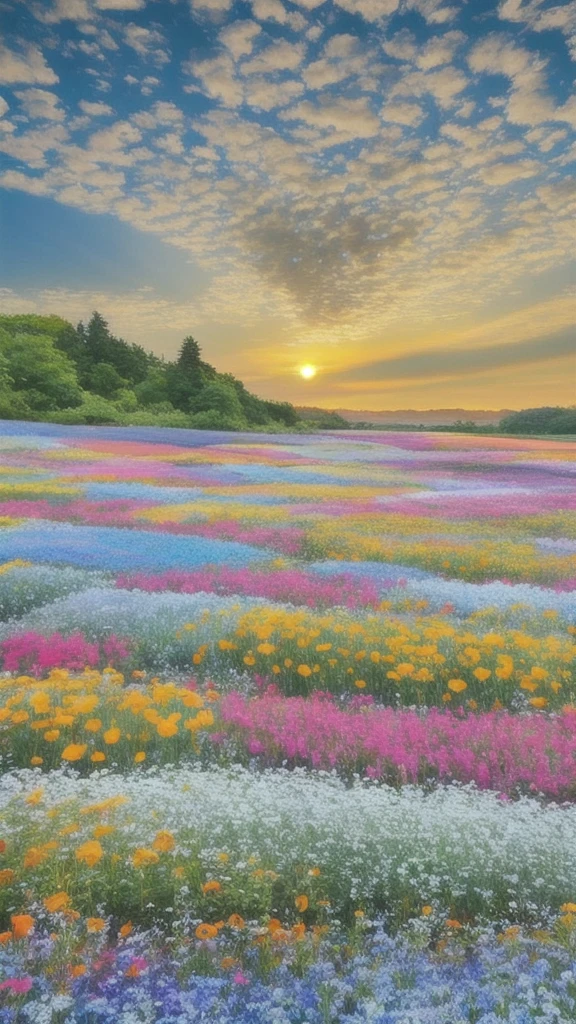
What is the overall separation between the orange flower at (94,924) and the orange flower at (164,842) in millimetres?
478

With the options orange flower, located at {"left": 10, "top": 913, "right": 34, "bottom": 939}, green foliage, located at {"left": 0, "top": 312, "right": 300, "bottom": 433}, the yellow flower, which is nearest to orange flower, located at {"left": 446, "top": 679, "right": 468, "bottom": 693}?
the yellow flower

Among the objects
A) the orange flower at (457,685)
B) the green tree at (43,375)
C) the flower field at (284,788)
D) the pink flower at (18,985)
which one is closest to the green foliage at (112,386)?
the green tree at (43,375)

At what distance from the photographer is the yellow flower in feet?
10.6

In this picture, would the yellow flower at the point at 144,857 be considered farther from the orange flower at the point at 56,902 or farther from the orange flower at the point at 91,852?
the orange flower at the point at 56,902

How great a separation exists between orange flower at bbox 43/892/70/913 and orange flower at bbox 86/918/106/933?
155 mm

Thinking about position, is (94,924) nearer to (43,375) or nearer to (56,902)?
(56,902)

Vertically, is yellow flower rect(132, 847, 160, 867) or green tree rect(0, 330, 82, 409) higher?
green tree rect(0, 330, 82, 409)

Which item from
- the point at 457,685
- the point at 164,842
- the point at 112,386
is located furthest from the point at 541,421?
the point at 164,842

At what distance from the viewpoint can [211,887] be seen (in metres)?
3.18

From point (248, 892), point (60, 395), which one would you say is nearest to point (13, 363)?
point (60, 395)

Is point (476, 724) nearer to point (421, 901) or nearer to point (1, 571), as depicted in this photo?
point (421, 901)

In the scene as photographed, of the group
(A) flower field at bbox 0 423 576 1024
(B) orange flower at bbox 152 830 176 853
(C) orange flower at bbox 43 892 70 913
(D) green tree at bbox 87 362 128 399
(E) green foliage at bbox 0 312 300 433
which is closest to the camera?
(A) flower field at bbox 0 423 576 1024

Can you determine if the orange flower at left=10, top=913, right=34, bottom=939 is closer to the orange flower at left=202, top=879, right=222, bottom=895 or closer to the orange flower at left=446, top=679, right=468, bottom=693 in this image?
the orange flower at left=202, top=879, right=222, bottom=895

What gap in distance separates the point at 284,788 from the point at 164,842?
97cm
